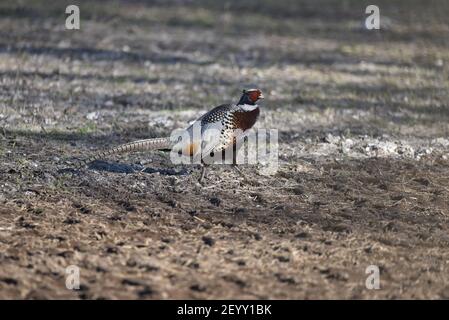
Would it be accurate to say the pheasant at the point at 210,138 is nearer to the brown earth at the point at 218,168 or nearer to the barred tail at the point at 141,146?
the barred tail at the point at 141,146

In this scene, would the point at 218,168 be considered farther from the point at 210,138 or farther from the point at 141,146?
the point at 141,146

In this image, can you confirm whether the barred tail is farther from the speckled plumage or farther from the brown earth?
the brown earth

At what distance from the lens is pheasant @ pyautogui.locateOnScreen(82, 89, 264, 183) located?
6.45 meters

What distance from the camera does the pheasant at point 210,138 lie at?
6449 mm

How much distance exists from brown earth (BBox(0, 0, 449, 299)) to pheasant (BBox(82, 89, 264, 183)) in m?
0.24

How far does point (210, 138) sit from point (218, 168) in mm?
485

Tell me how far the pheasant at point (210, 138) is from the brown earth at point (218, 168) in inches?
9.6

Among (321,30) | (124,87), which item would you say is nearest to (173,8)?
(321,30)

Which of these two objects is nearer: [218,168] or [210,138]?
[210,138]

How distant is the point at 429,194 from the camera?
21.4 ft

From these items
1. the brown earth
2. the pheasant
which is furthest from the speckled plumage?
the brown earth

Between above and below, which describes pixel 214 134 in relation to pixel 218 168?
above

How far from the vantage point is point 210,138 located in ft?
21.2

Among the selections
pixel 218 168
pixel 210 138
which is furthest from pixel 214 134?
pixel 218 168
